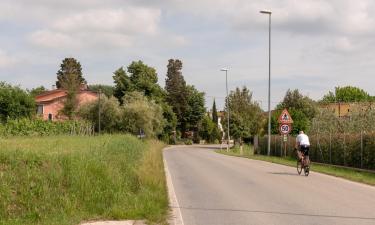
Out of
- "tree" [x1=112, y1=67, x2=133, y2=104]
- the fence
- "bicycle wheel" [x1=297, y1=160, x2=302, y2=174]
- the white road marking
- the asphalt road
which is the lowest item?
the white road marking

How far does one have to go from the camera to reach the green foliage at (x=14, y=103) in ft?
250

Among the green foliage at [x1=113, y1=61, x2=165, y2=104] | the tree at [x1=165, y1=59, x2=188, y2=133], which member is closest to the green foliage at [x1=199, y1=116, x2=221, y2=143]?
the tree at [x1=165, y1=59, x2=188, y2=133]

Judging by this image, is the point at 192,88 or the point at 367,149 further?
the point at 192,88

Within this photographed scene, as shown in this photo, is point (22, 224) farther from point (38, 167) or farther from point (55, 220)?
point (38, 167)

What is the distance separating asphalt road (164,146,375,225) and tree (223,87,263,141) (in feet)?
199

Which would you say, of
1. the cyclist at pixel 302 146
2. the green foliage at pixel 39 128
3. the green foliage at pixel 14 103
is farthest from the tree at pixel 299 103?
the cyclist at pixel 302 146

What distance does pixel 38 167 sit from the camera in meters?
12.1

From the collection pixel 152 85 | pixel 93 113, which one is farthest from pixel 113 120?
pixel 152 85

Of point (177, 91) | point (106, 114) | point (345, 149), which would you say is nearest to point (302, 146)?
point (345, 149)

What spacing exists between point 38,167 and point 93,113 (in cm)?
6148

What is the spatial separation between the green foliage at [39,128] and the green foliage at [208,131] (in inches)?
2140

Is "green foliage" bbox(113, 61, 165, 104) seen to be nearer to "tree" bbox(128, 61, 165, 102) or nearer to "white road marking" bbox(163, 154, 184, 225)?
"tree" bbox(128, 61, 165, 102)

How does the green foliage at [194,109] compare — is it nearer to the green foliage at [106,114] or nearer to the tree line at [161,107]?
the tree line at [161,107]

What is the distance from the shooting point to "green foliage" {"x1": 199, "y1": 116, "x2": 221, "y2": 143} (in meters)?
115
